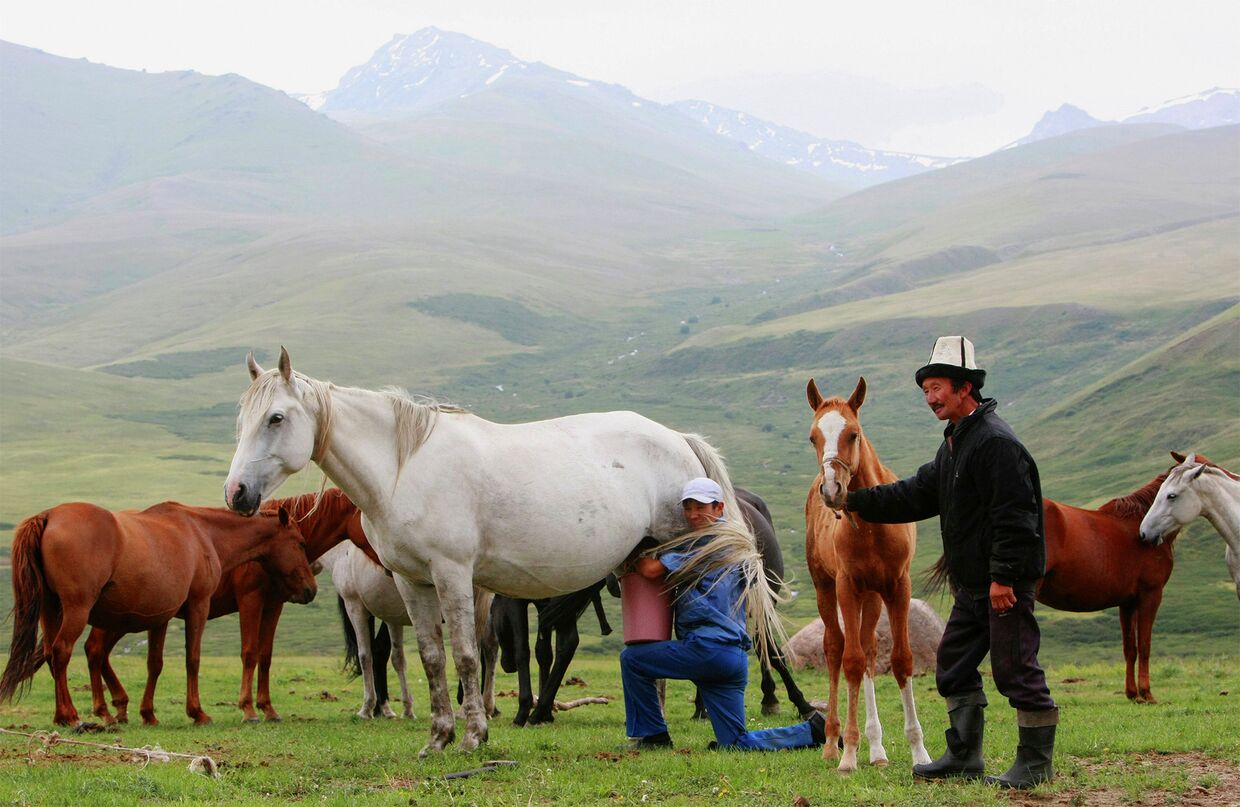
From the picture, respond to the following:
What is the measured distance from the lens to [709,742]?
10.4m

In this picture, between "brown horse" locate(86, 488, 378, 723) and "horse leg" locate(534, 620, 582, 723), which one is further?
"brown horse" locate(86, 488, 378, 723)

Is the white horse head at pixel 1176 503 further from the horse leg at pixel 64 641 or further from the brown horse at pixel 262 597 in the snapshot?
the horse leg at pixel 64 641

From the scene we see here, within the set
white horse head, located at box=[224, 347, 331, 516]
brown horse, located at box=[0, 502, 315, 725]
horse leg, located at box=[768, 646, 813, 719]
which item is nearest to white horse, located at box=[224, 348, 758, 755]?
white horse head, located at box=[224, 347, 331, 516]

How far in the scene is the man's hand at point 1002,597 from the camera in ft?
26.2

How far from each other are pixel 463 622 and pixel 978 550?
3.88m

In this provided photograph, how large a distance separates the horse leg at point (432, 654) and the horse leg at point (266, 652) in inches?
172

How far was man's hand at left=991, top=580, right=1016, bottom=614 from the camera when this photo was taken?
7984 mm

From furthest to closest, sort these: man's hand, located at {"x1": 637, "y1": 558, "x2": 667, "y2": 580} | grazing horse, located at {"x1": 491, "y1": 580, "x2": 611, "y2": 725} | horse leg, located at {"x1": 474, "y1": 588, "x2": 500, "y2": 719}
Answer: horse leg, located at {"x1": 474, "y1": 588, "x2": 500, "y2": 719} → grazing horse, located at {"x1": 491, "y1": 580, "x2": 611, "y2": 725} → man's hand, located at {"x1": 637, "y1": 558, "x2": 667, "y2": 580}

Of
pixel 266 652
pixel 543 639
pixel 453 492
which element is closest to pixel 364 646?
pixel 266 652

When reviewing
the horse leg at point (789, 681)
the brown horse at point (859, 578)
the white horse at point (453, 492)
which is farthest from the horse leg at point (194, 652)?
the brown horse at point (859, 578)

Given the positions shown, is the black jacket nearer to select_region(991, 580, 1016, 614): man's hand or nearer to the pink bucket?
select_region(991, 580, 1016, 614): man's hand

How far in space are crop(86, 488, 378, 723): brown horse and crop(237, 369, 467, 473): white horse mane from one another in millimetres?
3149

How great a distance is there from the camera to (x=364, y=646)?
1439 centimetres

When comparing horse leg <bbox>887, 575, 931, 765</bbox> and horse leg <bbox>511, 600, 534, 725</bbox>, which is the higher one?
horse leg <bbox>887, 575, 931, 765</bbox>
